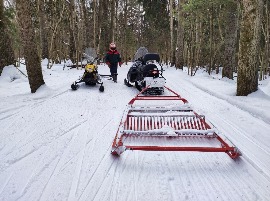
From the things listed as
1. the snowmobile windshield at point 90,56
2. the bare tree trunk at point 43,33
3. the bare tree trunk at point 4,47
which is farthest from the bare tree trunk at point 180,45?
the bare tree trunk at point 4,47

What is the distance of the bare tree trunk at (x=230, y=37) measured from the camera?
1237 centimetres

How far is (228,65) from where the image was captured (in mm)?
13289

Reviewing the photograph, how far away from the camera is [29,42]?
7918 mm

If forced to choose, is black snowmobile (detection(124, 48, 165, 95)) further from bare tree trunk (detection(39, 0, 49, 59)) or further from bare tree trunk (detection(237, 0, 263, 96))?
bare tree trunk (detection(39, 0, 49, 59))

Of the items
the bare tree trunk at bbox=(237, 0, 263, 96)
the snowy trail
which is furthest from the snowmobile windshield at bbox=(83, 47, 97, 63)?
the bare tree trunk at bbox=(237, 0, 263, 96)

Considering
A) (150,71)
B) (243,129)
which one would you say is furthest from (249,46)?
(243,129)

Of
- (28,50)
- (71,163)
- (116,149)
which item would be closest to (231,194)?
(116,149)

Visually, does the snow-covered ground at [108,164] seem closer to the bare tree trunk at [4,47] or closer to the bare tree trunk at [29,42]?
the bare tree trunk at [29,42]

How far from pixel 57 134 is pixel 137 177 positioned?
78.7 inches

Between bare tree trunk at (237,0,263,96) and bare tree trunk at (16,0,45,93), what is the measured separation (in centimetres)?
566

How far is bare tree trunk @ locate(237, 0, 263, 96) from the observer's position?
704 centimetres

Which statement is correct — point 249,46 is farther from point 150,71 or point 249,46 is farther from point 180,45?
point 180,45

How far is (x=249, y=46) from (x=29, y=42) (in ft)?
19.4

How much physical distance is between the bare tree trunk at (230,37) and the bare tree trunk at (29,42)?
8495 mm
